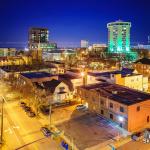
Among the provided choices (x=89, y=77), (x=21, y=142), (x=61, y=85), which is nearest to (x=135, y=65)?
(x=89, y=77)

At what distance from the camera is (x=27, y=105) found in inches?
1179

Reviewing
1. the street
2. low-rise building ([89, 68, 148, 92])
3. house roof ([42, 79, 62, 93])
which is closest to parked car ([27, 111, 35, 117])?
house roof ([42, 79, 62, 93])

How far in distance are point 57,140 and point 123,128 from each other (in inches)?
297

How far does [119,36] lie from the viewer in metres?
139

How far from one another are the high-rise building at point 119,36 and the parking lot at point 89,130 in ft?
378

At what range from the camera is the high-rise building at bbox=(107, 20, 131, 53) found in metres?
136

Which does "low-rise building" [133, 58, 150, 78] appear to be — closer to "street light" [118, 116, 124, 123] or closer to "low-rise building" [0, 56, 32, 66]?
"street light" [118, 116, 124, 123]

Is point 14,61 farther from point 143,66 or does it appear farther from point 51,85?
point 51,85

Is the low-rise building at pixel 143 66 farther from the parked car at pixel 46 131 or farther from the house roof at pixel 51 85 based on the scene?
the parked car at pixel 46 131

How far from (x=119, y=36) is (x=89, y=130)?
12527 cm

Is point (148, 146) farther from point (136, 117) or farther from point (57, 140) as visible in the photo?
point (57, 140)

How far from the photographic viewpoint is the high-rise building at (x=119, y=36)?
13588 cm

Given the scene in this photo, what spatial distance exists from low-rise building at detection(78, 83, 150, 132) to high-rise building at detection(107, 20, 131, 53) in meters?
112

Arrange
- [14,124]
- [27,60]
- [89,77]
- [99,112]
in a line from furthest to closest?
1. [27,60]
2. [89,77]
3. [99,112]
4. [14,124]
